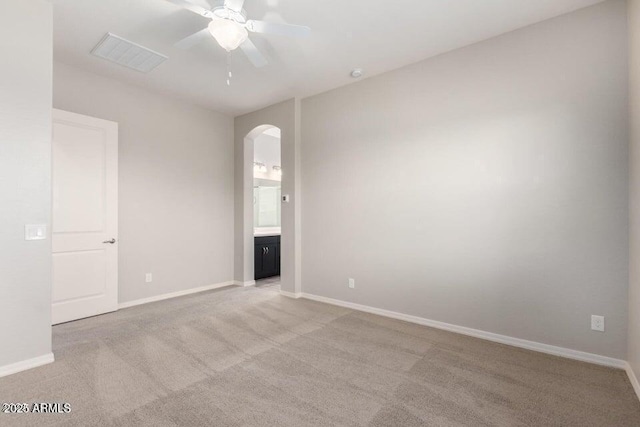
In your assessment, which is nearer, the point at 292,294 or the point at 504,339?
the point at 504,339

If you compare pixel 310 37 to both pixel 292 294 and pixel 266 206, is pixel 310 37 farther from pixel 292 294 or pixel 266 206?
pixel 266 206

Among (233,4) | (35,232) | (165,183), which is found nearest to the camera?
(233,4)

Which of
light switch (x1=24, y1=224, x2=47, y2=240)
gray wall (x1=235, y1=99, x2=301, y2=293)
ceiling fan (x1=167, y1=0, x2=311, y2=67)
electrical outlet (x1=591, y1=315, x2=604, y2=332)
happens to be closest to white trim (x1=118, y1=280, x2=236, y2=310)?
gray wall (x1=235, y1=99, x2=301, y2=293)

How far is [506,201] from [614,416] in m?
1.65

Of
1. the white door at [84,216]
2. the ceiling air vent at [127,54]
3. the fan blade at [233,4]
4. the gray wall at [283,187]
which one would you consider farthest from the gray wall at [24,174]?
the gray wall at [283,187]

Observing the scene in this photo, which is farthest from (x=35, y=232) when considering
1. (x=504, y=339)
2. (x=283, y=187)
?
(x=504, y=339)

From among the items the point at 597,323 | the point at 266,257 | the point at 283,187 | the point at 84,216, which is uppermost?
the point at 283,187

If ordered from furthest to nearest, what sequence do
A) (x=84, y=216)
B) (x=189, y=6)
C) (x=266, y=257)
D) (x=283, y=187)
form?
(x=266, y=257) < (x=283, y=187) < (x=84, y=216) < (x=189, y=6)

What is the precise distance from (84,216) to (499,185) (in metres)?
4.41

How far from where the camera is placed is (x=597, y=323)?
243cm

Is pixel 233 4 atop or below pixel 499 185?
atop

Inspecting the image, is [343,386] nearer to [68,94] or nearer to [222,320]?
[222,320]

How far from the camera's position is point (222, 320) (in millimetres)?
3402

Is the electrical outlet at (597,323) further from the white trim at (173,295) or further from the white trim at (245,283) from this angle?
the white trim at (173,295)
